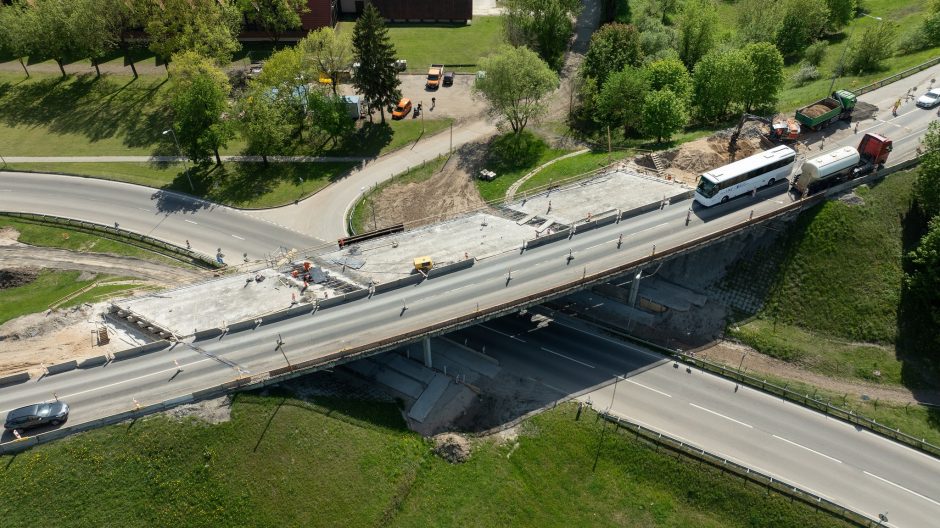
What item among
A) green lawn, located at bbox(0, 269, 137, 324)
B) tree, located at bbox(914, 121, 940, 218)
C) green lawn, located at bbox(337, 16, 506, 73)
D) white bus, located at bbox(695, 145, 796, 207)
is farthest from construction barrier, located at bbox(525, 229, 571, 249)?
green lawn, located at bbox(337, 16, 506, 73)

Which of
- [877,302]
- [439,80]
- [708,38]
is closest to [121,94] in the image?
[439,80]

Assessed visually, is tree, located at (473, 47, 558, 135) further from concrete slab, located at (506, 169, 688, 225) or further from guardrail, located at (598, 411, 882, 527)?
guardrail, located at (598, 411, 882, 527)

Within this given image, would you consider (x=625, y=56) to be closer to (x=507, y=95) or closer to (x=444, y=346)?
(x=507, y=95)

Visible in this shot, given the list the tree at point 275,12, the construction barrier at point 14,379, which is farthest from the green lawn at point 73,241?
the tree at point 275,12

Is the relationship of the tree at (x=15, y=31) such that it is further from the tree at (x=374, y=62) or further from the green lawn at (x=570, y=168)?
the green lawn at (x=570, y=168)

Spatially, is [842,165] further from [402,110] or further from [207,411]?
[207,411]
